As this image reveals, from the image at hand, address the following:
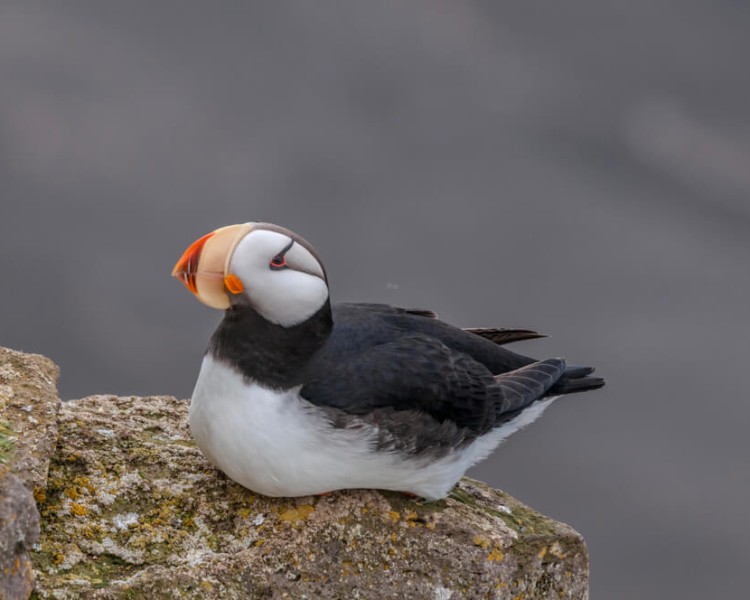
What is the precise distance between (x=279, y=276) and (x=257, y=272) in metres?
0.10

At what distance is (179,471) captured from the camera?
15.9 feet

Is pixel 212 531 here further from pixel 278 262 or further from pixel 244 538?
pixel 278 262

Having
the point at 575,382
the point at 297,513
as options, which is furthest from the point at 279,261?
the point at 575,382

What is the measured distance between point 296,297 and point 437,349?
2.50 feet

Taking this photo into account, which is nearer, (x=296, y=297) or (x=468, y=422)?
(x=296, y=297)

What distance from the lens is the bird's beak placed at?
170 inches

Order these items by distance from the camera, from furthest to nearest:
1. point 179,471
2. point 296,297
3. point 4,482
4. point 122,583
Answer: point 179,471, point 296,297, point 122,583, point 4,482

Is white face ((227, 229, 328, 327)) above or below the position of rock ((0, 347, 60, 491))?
above

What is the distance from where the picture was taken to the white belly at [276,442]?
4.54 m

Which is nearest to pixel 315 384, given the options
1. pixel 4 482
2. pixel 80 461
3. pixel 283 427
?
pixel 283 427

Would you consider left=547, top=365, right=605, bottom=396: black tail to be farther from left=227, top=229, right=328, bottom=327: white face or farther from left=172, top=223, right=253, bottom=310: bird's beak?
left=172, top=223, right=253, bottom=310: bird's beak

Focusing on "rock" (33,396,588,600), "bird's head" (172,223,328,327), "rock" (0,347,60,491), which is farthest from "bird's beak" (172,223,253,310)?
"rock" (33,396,588,600)

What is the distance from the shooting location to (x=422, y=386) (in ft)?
15.7

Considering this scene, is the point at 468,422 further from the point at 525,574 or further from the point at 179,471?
the point at 179,471
